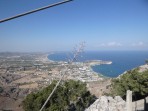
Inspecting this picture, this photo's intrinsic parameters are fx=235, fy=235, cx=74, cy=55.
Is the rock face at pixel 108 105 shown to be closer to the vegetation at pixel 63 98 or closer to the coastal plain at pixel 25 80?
the vegetation at pixel 63 98

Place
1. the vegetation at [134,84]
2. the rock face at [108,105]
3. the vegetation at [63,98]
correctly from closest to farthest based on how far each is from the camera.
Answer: the rock face at [108,105] → the vegetation at [63,98] → the vegetation at [134,84]

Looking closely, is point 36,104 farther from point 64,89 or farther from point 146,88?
point 146,88

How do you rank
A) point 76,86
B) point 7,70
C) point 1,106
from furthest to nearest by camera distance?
point 7,70 < point 1,106 < point 76,86

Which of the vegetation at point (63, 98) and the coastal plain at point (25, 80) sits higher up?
the vegetation at point (63, 98)

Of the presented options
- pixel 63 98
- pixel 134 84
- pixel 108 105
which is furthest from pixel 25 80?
pixel 108 105

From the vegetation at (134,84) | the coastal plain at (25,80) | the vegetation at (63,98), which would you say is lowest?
the coastal plain at (25,80)

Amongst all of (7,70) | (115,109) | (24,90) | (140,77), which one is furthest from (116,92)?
(7,70)

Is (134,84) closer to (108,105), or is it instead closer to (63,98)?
(108,105)

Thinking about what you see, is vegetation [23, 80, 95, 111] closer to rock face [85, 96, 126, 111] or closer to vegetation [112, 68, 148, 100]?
vegetation [112, 68, 148, 100]

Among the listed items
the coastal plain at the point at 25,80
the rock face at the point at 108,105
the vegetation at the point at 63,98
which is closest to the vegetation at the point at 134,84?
the vegetation at the point at 63,98
